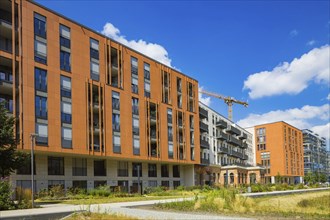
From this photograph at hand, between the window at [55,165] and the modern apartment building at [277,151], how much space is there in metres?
89.8

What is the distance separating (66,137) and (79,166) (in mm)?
6409

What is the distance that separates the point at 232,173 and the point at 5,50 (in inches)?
2326

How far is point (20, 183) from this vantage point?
41.1 metres

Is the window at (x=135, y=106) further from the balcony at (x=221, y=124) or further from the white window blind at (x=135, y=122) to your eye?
the balcony at (x=221, y=124)

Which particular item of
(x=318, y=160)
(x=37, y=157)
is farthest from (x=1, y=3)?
(x=318, y=160)

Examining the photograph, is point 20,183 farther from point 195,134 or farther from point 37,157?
point 195,134

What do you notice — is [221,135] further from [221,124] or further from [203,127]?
[203,127]

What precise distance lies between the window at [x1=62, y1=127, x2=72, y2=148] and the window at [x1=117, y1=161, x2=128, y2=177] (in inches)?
506

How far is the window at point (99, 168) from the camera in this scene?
51.4 m

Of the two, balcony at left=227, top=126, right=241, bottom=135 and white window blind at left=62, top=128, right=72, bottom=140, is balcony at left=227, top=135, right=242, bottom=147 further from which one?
white window blind at left=62, top=128, right=72, bottom=140

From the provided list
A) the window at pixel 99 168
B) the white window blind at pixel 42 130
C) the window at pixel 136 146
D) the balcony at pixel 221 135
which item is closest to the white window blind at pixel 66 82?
the white window blind at pixel 42 130

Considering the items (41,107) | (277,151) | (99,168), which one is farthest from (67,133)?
(277,151)

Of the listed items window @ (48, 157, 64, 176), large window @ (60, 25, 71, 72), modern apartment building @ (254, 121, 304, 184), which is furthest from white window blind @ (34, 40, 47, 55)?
modern apartment building @ (254, 121, 304, 184)

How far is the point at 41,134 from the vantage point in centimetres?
4094
